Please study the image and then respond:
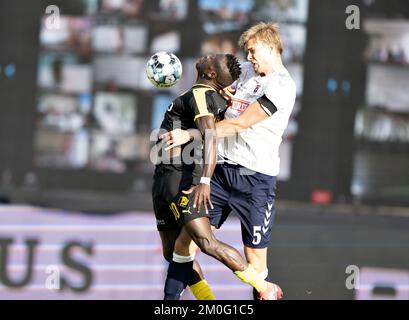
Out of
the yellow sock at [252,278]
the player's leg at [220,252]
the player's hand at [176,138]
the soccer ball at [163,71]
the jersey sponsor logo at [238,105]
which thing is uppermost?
the soccer ball at [163,71]

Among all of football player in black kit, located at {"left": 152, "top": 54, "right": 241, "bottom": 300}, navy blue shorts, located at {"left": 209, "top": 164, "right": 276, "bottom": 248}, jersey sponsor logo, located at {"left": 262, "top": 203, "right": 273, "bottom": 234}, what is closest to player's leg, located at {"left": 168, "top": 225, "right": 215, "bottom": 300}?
football player in black kit, located at {"left": 152, "top": 54, "right": 241, "bottom": 300}

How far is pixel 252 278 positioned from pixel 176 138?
3.65ft

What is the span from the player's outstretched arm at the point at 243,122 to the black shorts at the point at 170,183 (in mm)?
338

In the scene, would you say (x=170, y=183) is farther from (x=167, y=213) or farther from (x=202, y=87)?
(x=202, y=87)

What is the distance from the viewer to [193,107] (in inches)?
222

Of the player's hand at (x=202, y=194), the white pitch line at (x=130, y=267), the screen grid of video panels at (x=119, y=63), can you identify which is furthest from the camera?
the screen grid of video panels at (x=119, y=63)

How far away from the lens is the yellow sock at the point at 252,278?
18.9ft

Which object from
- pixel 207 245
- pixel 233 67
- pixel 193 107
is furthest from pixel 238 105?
pixel 207 245

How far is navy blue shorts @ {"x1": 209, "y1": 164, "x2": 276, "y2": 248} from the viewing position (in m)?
6.01

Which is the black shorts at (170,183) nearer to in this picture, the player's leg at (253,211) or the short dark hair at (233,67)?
the player's leg at (253,211)

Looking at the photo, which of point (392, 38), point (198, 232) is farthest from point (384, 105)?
point (198, 232)

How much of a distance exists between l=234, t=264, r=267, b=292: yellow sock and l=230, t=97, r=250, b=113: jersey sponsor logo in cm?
112

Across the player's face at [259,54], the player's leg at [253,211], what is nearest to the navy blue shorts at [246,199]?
the player's leg at [253,211]

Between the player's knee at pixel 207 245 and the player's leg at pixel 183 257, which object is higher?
the player's knee at pixel 207 245
